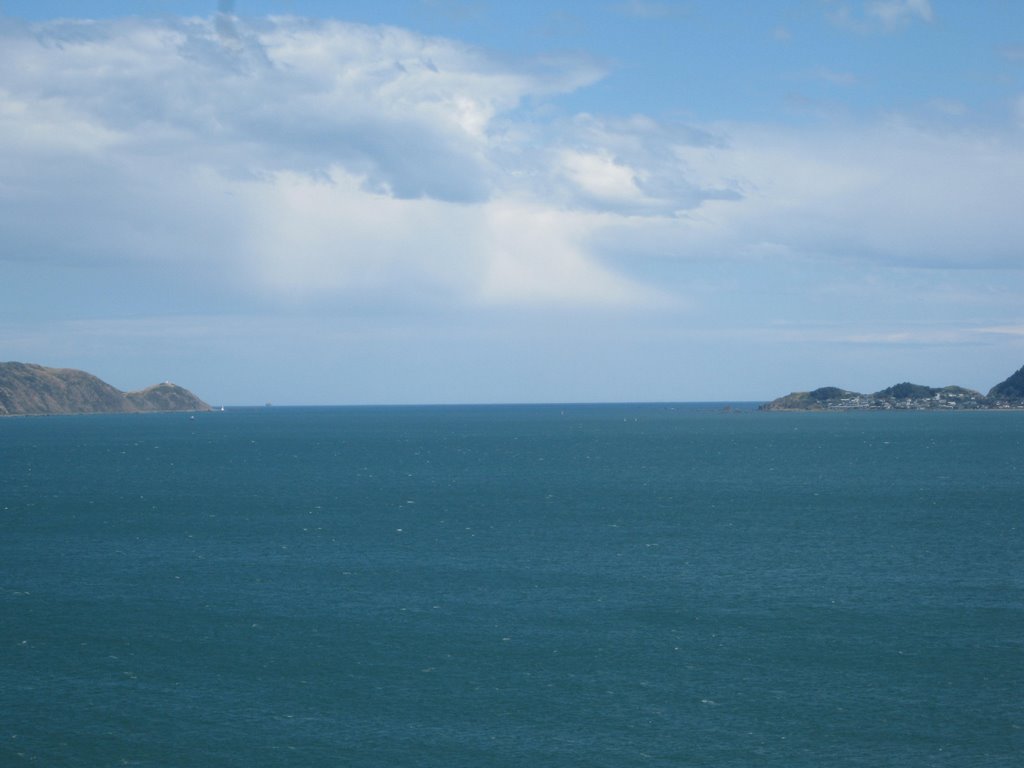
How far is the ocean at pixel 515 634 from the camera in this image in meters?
40.4

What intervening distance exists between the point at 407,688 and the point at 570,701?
303 inches

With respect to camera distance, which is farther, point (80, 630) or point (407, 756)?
point (80, 630)

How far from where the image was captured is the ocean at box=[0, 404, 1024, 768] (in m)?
40.4

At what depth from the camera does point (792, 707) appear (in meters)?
43.2

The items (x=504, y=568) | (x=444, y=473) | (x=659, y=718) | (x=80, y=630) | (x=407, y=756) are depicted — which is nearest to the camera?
(x=407, y=756)

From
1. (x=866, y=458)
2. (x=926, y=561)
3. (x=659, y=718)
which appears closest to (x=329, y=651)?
(x=659, y=718)

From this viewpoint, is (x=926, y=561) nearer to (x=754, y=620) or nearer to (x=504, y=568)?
(x=754, y=620)

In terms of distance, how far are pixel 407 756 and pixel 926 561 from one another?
156 ft

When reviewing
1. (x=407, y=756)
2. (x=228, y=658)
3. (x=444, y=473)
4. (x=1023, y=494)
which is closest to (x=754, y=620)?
(x=407, y=756)

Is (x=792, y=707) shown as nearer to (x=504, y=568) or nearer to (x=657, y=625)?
(x=657, y=625)

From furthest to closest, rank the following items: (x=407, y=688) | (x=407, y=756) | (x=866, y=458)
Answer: (x=866, y=458) → (x=407, y=688) → (x=407, y=756)

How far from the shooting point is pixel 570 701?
44281 mm

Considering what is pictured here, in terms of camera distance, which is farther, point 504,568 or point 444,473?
point 444,473

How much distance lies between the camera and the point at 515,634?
53.3 meters
